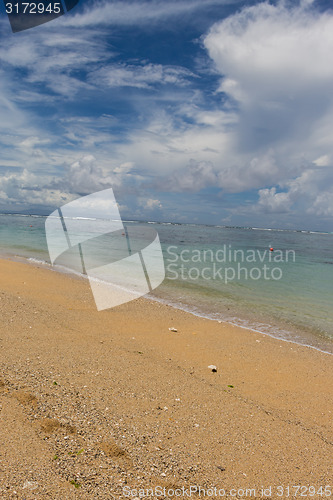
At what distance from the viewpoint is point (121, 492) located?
10.1 feet

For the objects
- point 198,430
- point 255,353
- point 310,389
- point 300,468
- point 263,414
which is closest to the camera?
point 300,468

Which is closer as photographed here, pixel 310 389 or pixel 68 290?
pixel 310 389

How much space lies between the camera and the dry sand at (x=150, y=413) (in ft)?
10.8

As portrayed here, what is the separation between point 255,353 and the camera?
25.5 ft

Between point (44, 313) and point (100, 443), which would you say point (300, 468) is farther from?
point (44, 313)

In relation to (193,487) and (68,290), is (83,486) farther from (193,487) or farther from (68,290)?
(68,290)

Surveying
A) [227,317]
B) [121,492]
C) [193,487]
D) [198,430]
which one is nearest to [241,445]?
[198,430]

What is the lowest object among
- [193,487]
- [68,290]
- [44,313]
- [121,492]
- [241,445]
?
[68,290]

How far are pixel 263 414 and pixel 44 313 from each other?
6.43m

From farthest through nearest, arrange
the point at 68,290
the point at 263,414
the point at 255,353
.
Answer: the point at 68,290 < the point at 255,353 < the point at 263,414

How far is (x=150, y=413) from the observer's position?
4.44 m

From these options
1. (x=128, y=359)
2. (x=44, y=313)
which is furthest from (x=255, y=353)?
(x=44, y=313)

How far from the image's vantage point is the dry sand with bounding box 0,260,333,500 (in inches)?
130

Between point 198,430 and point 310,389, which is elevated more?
point 198,430
